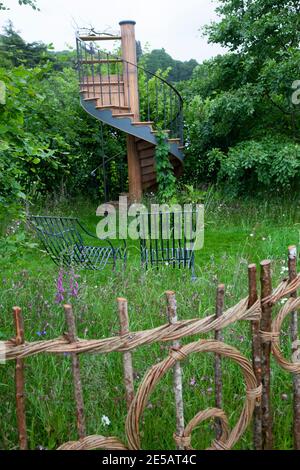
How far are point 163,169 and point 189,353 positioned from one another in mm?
8332

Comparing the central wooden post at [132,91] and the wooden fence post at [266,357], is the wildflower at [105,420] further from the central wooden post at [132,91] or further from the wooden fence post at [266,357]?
the central wooden post at [132,91]

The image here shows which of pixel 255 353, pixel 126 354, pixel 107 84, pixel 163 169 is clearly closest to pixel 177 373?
pixel 126 354

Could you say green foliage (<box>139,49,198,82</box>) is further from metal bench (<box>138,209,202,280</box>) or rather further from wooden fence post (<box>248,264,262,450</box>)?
wooden fence post (<box>248,264,262,450</box>)

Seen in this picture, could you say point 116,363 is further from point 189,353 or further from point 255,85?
point 255,85

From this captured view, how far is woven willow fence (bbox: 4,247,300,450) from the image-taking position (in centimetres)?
172

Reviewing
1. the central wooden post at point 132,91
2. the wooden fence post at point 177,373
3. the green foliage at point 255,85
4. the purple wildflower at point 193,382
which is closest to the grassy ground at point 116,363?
the purple wildflower at point 193,382

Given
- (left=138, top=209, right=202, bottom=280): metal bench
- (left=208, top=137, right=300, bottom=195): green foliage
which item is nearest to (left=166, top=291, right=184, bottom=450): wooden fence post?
(left=138, top=209, right=202, bottom=280): metal bench

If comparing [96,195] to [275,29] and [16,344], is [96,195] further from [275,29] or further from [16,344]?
[16,344]

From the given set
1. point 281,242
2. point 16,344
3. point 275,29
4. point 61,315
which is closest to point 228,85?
point 275,29

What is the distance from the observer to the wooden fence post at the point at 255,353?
1938 mm

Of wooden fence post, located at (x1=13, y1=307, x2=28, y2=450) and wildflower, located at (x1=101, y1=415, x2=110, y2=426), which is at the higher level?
wooden fence post, located at (x1=13, y1=307, x2=28, y2=450)

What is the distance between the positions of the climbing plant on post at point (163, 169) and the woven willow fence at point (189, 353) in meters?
7.64

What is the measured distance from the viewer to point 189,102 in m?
11.7

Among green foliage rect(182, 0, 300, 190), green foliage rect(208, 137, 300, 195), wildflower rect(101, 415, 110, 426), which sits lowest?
wildflower rect(101, 415, 110, 426)
